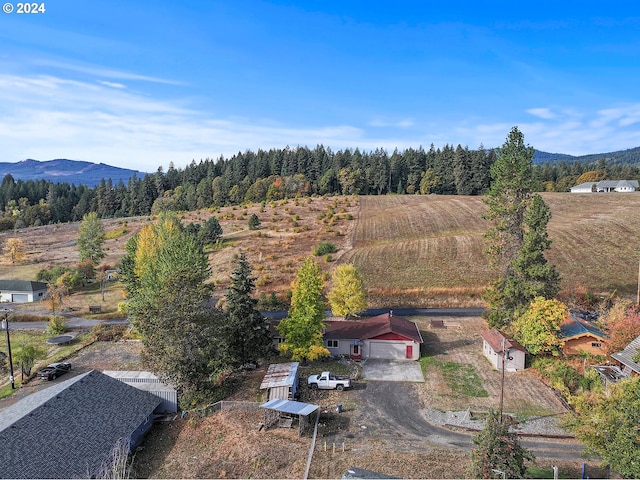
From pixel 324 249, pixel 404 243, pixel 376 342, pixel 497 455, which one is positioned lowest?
pixel 376 342

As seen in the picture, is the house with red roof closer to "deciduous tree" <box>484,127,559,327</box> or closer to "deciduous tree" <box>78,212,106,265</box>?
"deciduous tree" <box>484,127,559,327</box>

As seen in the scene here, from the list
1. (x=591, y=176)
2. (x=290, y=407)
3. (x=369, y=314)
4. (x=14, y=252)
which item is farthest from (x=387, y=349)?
(x=591, y=176)

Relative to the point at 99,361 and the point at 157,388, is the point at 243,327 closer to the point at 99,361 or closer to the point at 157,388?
the point at 157,388

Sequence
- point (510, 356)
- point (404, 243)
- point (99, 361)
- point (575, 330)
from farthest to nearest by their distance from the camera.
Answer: point (404, 243) → point (99, 361) → point (575, 330) → point (510, 356)

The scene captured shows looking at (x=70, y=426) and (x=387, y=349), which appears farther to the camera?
(x=387, y=349)

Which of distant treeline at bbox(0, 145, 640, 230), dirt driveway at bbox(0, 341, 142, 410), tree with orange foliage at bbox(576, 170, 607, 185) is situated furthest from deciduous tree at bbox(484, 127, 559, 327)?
tree with orange foliage at bbox(576, 170, 607, 185)

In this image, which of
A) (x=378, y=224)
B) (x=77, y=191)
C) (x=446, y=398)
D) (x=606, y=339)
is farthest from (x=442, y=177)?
(x=77, y=191)

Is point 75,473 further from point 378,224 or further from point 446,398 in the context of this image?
point 378,224
